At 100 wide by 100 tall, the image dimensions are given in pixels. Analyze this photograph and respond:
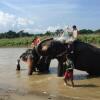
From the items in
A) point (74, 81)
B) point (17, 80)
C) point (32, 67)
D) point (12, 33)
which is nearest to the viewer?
point (74, 81)

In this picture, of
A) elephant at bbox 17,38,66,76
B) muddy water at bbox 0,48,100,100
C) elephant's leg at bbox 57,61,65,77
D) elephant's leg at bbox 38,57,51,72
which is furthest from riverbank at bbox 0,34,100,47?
elephant's leg at bbox 57,61,65,77

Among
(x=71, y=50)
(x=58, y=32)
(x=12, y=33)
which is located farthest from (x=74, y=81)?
(x=12, y=33)

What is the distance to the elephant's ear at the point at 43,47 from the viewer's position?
16.4 meters

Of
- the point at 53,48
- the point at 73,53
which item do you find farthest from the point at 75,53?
the point at 53,48

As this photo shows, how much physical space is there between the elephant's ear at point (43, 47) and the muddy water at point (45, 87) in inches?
41.6

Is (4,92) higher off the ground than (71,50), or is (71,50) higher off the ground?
(71,50)

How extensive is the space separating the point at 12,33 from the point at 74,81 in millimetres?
60382

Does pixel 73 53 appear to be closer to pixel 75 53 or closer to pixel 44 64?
pixel 75 53

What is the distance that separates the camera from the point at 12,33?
75250mm

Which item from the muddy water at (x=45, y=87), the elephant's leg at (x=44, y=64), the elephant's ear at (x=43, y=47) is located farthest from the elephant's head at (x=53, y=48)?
the elephant's leg at (x=44, y=64)

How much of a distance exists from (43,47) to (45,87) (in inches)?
88.6

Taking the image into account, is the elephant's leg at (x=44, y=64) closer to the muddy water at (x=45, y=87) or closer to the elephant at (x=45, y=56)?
the elephant at (x=45, y=56)

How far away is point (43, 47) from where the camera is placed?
16484mm

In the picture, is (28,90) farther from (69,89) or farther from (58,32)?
(58,32)
